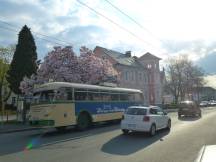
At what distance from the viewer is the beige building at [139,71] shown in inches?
2581

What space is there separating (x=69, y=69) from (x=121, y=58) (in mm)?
36076

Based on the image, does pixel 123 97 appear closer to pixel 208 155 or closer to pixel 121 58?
pixel 208 155

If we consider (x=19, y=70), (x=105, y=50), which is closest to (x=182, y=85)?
(x=105, y=50)

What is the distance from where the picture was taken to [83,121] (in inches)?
870

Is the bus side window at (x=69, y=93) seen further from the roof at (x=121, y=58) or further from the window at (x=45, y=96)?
the roof at (x=121, y=58)

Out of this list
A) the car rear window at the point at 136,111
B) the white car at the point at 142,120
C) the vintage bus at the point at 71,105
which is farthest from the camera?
the vintage bus at the point at 71,105

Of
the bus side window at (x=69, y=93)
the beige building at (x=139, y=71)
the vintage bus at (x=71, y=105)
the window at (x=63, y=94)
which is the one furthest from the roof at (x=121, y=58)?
the window at (x=63, y=94)

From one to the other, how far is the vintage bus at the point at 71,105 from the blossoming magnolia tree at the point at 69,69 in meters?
8.89

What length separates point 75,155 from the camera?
1167 centimetres

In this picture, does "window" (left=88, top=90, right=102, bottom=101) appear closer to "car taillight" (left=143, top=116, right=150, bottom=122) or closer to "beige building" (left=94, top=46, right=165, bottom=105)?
"car taillight" (left=143, top=116, right=150, bottom=122)

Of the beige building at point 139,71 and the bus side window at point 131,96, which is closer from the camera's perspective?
the bus side window at point 131,96

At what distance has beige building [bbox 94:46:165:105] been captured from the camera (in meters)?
65.6

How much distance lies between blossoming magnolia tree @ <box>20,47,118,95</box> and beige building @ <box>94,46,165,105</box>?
→ 85.1 feet

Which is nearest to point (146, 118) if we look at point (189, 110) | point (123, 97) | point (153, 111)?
point (153, 111)
